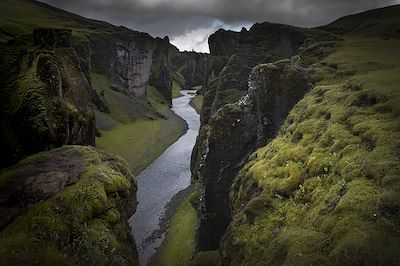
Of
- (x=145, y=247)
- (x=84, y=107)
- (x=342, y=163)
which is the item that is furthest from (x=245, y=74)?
(x=342, y=163)

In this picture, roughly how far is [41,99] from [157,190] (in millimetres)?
35850

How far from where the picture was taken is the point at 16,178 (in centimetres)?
3606

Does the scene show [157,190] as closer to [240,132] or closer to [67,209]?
[240,132]

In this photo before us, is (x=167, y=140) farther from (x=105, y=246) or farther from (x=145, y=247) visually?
(x=105, y=246)

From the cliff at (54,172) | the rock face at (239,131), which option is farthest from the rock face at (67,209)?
the rock face at (239,131)

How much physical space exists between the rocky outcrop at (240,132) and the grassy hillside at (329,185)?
4656 millimetres

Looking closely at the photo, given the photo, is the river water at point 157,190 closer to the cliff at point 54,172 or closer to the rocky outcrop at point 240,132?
the rocky outcrop at point 240,132

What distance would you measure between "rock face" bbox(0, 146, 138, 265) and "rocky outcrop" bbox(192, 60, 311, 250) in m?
11.4

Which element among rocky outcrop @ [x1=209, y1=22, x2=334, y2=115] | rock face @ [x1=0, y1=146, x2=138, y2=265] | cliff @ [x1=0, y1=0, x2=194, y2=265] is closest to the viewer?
rock face @ [x1=0, y1=146, x2=138, y2=265]

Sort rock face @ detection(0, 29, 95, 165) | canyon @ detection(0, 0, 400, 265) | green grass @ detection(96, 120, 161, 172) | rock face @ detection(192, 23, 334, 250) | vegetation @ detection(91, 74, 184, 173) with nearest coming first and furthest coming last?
canyon @ detection(0, 0, 400, 265), rock face @ detection(0, 29, 95, 165), rock face @ detection(192, 23, 334, 250), green grass @ detection(96, 120, 161, 172), vegetation @ detection(91, 74, 184, 173)

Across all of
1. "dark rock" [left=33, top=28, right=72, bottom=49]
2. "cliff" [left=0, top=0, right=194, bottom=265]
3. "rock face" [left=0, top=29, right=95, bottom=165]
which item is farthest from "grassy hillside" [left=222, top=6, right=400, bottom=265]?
"dark rock" [left=33, top=28, right=72, bottom=49]

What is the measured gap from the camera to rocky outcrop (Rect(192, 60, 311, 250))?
165 feet

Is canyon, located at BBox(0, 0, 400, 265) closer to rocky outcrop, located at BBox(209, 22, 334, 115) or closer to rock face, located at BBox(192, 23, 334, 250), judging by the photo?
rock face, located at BBox(192, 23, 334, 250)

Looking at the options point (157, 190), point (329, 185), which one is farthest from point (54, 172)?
point (157, 190)
